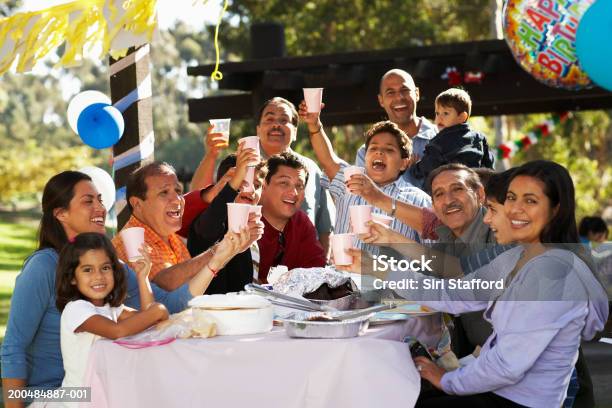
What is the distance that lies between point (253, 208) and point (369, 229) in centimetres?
54

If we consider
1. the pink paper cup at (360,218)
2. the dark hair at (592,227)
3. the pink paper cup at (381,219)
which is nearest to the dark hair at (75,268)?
the pink paper cup at (360,218)

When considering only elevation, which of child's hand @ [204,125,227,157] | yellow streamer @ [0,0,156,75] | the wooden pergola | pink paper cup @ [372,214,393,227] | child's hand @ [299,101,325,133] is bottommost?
pink paper cup @ [372,214,393,227]

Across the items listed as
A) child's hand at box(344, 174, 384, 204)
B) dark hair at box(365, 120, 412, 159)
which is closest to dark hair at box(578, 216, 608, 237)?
Answer: dark hair at box(365, 120, 412, 159)

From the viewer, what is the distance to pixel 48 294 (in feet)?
14.2

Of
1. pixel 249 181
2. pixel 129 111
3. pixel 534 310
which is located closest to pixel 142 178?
pixel 249 181

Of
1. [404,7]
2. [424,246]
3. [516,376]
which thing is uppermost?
[404,7]

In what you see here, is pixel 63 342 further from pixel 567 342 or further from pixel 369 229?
pixel 567 342

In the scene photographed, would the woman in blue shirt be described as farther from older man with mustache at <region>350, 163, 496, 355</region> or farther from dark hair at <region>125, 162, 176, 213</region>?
older man with mustache at <region>350, 163, 496, 355</region>

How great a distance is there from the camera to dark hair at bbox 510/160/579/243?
389cm

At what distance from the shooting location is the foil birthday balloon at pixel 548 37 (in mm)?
6457

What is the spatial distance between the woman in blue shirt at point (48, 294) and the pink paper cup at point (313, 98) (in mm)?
1818

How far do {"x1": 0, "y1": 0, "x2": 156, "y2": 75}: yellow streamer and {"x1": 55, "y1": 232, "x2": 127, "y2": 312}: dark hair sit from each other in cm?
173

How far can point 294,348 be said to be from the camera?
3650 millimetres

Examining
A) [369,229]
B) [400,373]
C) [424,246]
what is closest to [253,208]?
[369,229]
